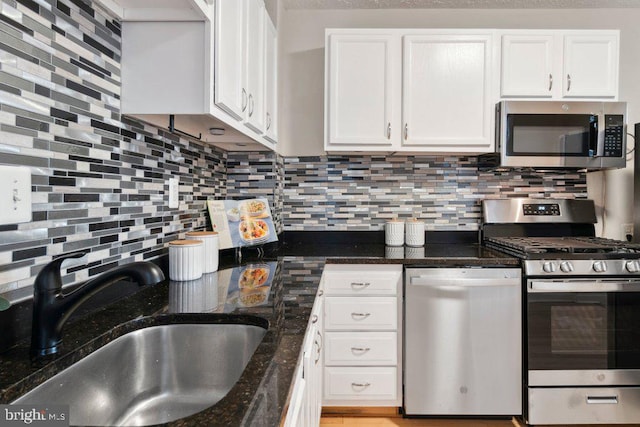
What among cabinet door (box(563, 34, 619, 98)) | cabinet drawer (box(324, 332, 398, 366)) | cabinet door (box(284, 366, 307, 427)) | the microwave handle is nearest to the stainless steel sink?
cabinet door (box(284, 366, 307, 427))

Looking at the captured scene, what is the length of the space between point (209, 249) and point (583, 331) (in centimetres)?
184

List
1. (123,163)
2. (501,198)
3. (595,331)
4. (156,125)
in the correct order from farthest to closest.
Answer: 1. (501,198)
2. (595,331)
3. (156,125)
4. (123,163)

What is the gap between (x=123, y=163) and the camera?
118cm

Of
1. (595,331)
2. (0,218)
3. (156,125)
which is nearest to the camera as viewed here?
(0,218)

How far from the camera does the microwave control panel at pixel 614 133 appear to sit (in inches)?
79.4

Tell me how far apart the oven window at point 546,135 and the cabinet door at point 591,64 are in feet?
0.74

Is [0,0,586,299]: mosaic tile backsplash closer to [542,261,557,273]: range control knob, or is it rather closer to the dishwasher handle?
the dishwasher handle

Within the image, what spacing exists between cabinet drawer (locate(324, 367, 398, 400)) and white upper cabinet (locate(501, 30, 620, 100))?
5.67 feet

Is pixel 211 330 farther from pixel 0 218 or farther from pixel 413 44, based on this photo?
pixel 413 44

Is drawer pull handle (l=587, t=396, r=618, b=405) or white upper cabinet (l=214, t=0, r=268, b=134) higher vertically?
white upper cabinet (l=214, t=0, r=268, b=134)

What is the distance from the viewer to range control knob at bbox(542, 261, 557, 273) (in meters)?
1.75

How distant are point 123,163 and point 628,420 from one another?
8.52 ft

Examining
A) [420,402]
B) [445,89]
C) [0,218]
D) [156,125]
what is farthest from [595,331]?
[0,218]

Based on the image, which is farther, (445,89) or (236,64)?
(445,89)
